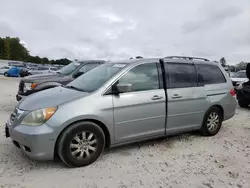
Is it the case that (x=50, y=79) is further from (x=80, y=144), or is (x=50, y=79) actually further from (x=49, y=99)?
(x=80, y=144)

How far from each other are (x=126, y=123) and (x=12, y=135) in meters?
1.80

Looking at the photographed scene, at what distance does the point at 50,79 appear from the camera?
23.2 ft

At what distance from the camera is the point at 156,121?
165 inches

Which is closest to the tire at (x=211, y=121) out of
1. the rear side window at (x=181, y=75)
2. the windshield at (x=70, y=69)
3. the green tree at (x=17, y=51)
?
the rear side window at (x=181, y=75)

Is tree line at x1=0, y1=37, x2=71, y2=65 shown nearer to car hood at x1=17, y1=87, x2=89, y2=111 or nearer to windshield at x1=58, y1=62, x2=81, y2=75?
windshield at x1=58, y1=62, x2=81, y2=75

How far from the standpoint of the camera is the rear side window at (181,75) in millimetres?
Result: 4467

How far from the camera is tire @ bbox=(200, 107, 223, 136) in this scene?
4977 mm

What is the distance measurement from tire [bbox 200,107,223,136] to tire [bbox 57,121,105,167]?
2.51m

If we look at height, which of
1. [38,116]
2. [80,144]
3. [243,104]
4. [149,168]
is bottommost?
[149,168]

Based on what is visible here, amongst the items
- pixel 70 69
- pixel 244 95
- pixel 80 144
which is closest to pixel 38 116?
pixel 80 144

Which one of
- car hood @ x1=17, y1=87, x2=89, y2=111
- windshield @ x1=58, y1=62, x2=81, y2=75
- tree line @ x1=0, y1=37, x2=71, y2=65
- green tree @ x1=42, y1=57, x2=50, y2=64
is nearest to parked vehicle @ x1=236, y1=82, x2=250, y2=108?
windshield @ x1=58, y1=62, x2=81, y2=75

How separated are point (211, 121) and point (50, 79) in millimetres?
4830

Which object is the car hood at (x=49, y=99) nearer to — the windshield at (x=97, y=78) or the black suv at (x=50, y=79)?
the windshield at (x=97, y=78)

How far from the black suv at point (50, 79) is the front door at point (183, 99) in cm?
366
